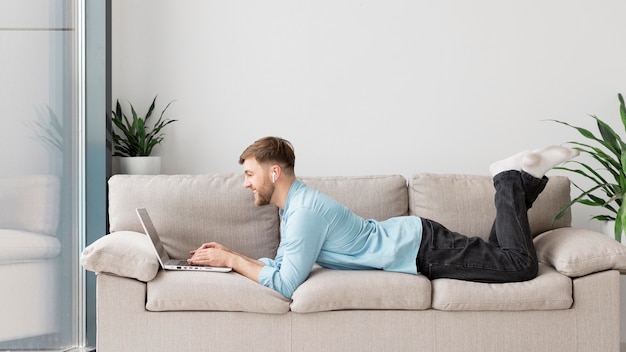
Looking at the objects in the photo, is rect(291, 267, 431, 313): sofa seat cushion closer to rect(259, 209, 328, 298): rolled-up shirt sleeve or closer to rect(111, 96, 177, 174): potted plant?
rect(259, 209, 328, 298): rolled-up shirt sleeve

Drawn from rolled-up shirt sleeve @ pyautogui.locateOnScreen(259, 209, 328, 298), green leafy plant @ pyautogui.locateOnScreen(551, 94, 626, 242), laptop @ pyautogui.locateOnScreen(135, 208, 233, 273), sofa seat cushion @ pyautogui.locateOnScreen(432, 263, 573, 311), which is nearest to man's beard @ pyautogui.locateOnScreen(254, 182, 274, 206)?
rolled-up shirt sleeve @ pyautogui.locateOnScreen(259, 209, 328, 298)

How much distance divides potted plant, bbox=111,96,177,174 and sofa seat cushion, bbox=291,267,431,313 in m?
1.32

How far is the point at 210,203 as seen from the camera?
3523 mm

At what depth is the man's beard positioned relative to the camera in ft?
10.4

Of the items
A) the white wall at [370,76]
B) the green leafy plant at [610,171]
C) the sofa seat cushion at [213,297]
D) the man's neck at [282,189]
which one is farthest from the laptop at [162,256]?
the green leafy plant at [610,171]

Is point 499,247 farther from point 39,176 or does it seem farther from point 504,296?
point 39,176

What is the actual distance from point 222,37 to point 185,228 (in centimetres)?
120

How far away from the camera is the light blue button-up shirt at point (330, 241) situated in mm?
2994

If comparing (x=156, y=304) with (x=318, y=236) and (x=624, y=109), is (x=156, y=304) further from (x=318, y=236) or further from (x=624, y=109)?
(x=624, y=109)

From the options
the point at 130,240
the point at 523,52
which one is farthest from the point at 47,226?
the point at 523,52

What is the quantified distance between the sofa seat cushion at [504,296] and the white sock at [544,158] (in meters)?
0.46

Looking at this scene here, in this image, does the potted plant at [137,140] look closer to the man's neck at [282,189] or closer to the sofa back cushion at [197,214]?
the sofa back cushion at [197,214]

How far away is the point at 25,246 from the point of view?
310cm

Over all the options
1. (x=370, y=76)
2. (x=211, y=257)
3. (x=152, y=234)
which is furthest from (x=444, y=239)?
(x=370, y=76)
